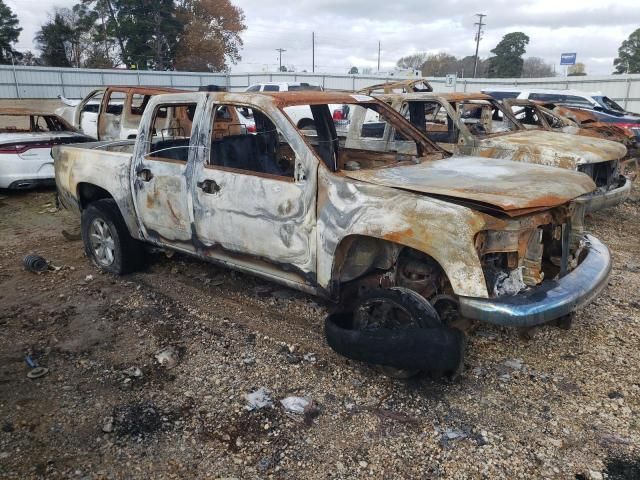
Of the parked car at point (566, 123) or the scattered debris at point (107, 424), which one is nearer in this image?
the scattered debris at point (107, 424)

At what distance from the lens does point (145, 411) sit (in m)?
3.02

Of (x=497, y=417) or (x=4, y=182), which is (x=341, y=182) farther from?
(x=4, y=182)

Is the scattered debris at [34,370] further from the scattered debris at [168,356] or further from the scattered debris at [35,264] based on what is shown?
the scattered debris at [35,264]

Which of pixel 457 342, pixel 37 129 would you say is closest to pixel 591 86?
pixel 37 129

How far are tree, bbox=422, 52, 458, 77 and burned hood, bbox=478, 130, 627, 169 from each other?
70.4 meters

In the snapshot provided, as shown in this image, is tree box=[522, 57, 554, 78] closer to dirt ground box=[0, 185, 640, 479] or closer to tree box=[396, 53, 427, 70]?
tree box=[396, 53, 427, 70]

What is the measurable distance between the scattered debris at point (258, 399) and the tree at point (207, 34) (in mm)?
43011

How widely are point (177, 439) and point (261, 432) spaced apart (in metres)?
0.46

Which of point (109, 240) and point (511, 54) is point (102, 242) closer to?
point (109, 240)

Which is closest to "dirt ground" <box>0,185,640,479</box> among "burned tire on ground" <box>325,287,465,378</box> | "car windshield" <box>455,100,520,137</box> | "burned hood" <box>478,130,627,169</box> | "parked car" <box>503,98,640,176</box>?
"burned tire on ground" <box>325,287,465,378</box>

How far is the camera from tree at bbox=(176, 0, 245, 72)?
4175 centimetres

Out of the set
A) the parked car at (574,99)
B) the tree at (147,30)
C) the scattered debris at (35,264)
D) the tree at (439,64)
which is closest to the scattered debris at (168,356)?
the scattered debris at (35,264)

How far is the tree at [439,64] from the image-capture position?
7394 centimetres

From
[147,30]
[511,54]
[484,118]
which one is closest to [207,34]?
[147,30]
